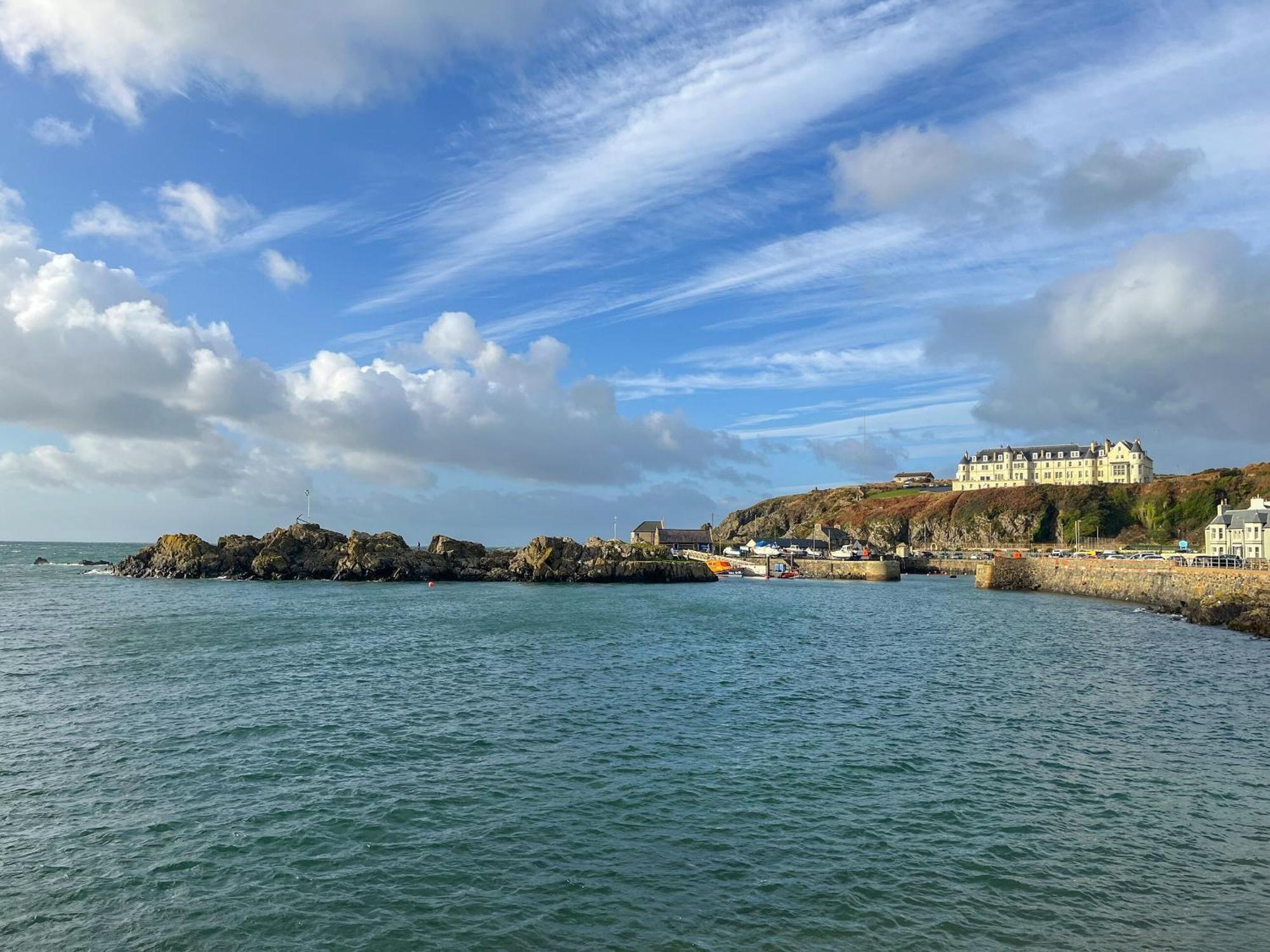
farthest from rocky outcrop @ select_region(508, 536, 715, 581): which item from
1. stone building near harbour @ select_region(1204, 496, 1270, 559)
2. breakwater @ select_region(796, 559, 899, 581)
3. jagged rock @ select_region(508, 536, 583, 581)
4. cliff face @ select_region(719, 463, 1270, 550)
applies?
cliff face @ select_region(719, 463, 1270, 550)

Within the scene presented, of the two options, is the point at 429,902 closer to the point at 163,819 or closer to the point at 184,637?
the point at 163,819

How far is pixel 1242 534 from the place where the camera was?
84750mm

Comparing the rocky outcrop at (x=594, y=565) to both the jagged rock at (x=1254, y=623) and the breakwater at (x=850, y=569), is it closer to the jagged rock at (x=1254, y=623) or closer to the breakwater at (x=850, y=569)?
the breakwater at (x=850, y=569)

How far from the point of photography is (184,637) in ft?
159

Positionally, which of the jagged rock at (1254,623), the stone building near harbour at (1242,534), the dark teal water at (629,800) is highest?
the stone building near harbour at (1242,534)

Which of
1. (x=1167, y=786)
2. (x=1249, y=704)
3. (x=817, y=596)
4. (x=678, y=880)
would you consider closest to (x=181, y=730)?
(x=678, y=880)

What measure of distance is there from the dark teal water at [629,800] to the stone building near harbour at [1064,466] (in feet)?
500

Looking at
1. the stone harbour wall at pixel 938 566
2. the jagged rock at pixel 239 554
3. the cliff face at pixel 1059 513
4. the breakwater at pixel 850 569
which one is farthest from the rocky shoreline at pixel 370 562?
the cliff face at pixel 1059 513

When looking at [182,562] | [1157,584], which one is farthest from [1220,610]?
[182,562]

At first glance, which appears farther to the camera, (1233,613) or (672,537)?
(672,537)

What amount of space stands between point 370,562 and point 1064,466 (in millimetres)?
166129

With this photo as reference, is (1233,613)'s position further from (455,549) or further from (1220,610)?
(455,549)

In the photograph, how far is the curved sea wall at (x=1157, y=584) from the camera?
5934cm

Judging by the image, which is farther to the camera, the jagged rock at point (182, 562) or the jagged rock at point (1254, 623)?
the jagged rock at point (182, 562)
